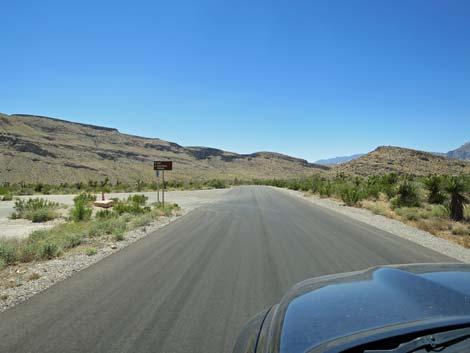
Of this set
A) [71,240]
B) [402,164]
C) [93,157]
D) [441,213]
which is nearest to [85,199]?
[71,240]

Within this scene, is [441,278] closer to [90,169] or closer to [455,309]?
[455,309]

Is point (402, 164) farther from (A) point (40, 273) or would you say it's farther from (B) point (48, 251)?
(A) point (40, 273)

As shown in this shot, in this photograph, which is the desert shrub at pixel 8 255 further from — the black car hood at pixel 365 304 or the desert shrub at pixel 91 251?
the black car hood at pixel 365 304

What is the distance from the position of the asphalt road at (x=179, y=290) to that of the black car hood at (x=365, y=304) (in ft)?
4.67

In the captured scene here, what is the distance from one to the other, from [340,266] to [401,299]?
4.60 meters

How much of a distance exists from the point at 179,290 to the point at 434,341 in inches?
170

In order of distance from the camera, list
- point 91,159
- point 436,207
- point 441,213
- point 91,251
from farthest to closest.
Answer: point 91,159 → point 436,207 → point 441,213 → point 91,251

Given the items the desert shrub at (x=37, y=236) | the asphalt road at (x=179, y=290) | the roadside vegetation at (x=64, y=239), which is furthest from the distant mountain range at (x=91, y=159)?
the asphalt road at (x=179, y=290)

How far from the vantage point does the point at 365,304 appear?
2.44 metres

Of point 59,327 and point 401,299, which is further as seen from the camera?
point 59,327

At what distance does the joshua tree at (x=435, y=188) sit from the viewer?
20.6 meters

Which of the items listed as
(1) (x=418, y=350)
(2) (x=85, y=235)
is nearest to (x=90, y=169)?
(2) (x=85, y=235)

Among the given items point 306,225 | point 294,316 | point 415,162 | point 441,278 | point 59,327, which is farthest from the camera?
point 415,162

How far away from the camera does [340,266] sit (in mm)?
6828
